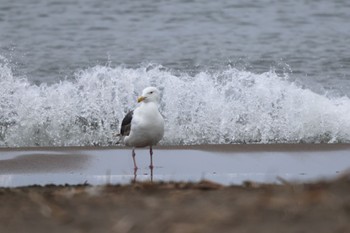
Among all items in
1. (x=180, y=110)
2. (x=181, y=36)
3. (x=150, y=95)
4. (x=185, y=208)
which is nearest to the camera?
(x=185, y=208)

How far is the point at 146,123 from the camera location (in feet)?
29.0

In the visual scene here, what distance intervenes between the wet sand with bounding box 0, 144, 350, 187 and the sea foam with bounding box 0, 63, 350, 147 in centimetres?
127

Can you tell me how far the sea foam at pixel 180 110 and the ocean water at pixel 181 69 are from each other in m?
0.02

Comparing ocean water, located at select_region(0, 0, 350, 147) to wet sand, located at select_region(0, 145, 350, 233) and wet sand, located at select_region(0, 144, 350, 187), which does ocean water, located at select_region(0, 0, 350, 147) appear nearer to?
wet sand, located at select_region(0, 144, 350, 187)

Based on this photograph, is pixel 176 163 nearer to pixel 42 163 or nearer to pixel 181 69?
pixel 42 163

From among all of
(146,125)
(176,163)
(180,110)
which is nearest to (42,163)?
(146,125)

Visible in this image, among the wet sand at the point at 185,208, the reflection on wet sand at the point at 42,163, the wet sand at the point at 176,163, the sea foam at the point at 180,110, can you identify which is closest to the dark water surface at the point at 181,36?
the sea foam at the point at 180,110

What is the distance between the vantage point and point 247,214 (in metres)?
3.78

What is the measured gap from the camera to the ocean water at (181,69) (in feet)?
38.9

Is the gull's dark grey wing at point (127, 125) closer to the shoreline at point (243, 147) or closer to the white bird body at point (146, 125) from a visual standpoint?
the white bird body at point (146, 125)

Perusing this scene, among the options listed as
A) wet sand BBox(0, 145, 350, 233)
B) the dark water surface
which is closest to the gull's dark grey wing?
wet sand BBox(0, 145, 350, 233)

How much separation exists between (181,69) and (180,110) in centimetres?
438

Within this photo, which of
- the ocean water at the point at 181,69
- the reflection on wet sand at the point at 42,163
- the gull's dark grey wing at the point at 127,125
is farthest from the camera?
the ocean water at the point at 181,69

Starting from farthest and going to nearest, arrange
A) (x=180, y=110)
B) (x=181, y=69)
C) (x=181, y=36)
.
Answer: (x=181, y=36), (x=181, y=69), (x=180, y=110)
